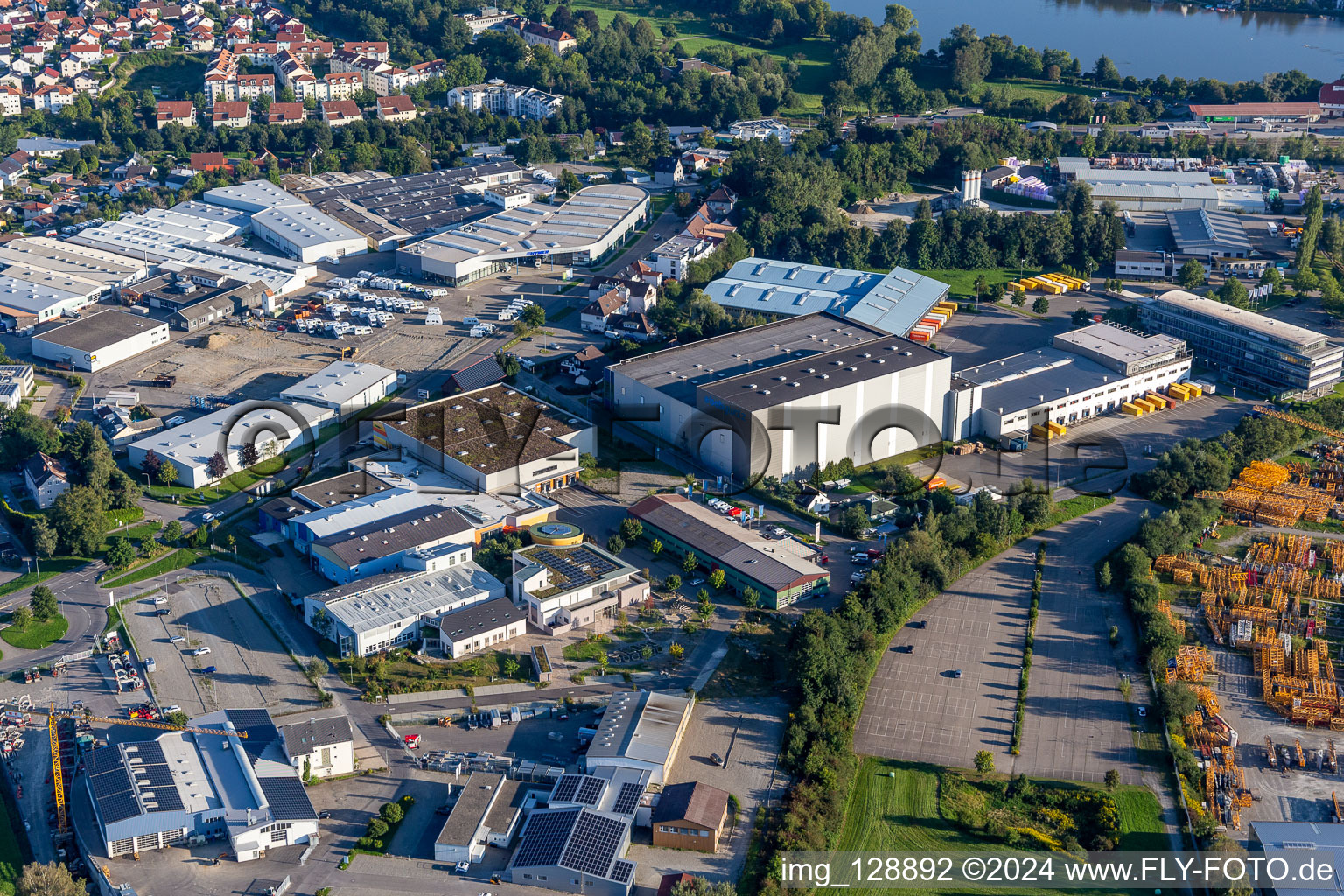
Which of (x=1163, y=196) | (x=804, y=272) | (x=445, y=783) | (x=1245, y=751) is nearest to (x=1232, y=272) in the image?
(x=1163, y=196)

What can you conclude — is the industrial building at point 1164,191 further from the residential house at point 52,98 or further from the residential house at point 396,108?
the residential house at point 52,98

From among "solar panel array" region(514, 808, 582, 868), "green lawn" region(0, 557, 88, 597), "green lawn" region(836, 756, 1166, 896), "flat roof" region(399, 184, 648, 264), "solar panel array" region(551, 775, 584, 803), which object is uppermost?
"flat roof" region(399, 184, 648, 264)

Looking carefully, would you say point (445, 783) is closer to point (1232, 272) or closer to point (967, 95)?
point (1232, 272)

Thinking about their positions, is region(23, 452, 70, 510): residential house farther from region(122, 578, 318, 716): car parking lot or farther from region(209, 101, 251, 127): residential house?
region(209, 101, 251, 127): residential house

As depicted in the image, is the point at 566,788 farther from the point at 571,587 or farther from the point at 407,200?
the point at 407,200

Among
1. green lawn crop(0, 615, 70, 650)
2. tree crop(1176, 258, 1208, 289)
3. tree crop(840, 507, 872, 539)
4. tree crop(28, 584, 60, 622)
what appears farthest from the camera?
tree crop(1176, 258, 1208, 289)

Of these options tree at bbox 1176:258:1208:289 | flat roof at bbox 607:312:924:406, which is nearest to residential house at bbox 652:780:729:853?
flat roof at bbox 607:312:924:406
